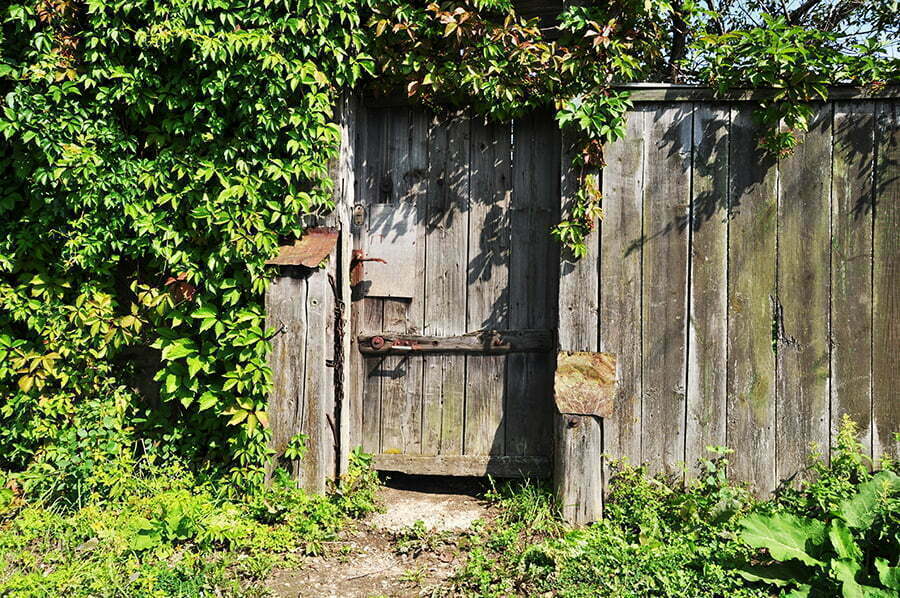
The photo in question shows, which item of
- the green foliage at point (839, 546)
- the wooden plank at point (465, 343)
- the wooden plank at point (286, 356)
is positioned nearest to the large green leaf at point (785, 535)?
the green foliage at point (839, 546)

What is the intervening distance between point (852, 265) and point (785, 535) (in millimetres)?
1604

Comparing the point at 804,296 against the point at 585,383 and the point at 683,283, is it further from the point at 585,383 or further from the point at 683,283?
the point at 585,383

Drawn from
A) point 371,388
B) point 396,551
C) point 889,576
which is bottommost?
point 396,551

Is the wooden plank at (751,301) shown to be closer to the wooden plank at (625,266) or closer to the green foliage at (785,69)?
the green foliage at (785,69)

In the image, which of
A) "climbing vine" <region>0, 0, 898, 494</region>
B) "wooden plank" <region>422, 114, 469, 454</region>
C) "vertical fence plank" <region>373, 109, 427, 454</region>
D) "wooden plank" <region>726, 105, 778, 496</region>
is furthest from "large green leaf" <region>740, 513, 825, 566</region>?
"vertical fence plank" <region>373, 109, 427, 454</region>

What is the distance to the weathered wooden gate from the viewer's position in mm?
4023

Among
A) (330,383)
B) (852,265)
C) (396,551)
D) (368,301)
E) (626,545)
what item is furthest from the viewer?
(368,301)

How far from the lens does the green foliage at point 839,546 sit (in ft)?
8.38

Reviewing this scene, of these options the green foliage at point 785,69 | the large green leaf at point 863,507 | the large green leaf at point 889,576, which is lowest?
the large green leaf at point 889,576

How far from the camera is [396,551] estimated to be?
3.46 metres

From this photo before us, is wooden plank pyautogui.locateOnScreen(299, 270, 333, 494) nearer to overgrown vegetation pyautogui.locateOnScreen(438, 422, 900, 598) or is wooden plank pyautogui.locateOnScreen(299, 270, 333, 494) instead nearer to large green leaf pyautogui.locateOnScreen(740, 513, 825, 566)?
overgrown vegetation pyautogui.locateOnScreen(438, 422, 900, 598)

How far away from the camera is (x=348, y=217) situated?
160 inches

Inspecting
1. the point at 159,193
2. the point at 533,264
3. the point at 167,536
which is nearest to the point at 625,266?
the point at 533,264

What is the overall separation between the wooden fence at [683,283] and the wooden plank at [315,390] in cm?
9
